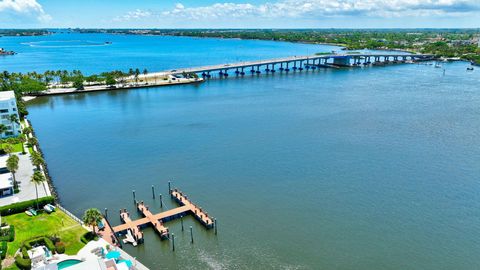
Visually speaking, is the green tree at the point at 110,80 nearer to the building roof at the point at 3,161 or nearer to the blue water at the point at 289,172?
the blue water at the point at 289,172

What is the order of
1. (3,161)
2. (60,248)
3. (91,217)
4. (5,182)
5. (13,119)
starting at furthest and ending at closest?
(13,119) < (3,161) < (5,182) < (91,217) < (60,248)

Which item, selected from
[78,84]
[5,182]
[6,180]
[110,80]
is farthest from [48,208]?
[110,80]

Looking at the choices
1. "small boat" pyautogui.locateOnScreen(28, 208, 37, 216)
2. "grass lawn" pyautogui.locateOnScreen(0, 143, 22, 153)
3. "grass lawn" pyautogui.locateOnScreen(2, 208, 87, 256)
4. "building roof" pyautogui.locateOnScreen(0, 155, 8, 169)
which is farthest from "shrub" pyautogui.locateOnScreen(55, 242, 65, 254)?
"grass lawn" pyautogui.locateOnScreen(0, 143, 22, 153)

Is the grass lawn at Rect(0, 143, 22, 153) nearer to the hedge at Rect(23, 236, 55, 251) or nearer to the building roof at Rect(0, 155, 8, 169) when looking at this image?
the building roof at Rect(0, 155, 8, 169)

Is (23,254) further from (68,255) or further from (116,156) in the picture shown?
(116,156)

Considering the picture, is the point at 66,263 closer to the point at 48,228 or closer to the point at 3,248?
the point at 3,248
